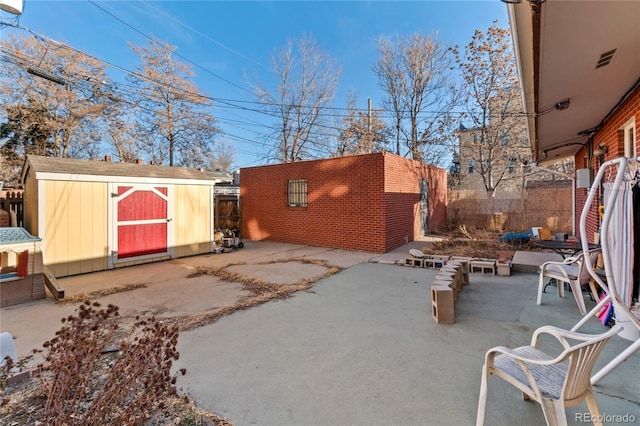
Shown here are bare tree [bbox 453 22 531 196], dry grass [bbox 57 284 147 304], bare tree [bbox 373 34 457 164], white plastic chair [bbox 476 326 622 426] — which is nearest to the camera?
white plastic chair [bbox 476 326 622 426]

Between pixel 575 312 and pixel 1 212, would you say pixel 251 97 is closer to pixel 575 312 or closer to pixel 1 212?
pixel 1 212

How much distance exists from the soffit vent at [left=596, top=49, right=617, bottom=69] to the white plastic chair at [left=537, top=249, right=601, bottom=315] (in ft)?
7.16

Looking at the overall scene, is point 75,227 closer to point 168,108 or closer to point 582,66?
point 582,66

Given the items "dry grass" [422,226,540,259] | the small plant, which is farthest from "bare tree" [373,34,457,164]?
the small plant

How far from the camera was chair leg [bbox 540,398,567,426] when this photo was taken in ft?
4.95

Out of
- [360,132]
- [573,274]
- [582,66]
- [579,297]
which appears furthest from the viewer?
[360,132]

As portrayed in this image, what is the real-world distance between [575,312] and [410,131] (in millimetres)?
14754

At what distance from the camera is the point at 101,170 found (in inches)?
254

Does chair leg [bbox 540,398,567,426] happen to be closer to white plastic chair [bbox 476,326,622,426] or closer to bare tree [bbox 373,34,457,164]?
white plastic chair [bbox 476,326,622,426]

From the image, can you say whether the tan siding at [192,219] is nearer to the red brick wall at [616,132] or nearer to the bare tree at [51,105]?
the red brick wall at [616,132]

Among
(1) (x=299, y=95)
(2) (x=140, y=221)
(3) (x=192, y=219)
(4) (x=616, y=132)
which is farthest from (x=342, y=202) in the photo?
(1) (x=299, y=95)

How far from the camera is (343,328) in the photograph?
11.0 ft

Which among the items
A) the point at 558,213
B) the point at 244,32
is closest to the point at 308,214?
the point at 244,32

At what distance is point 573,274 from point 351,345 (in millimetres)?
3264
